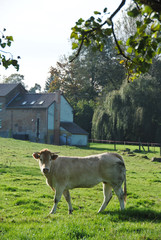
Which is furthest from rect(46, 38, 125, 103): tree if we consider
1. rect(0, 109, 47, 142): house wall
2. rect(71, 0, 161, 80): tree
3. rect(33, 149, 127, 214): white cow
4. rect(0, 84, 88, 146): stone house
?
rect(71, 0, 161, 80): tree

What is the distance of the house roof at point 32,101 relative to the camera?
2245 inches

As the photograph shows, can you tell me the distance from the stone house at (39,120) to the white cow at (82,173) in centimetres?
4591

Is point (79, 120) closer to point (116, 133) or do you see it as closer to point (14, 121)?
point (14, 121)

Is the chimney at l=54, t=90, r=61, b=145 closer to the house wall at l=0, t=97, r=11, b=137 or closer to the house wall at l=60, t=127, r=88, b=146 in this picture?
the house wall at l=60, t=127, r=88, b=146

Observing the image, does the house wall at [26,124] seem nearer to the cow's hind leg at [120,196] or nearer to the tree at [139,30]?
the cow's hind leg at [120,196]

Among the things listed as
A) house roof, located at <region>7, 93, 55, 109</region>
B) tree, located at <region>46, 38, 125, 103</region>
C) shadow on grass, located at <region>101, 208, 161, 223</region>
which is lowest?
shadow on grass, located at <region>101, 208, 161, 223</region>

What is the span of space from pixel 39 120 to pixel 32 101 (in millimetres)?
4491

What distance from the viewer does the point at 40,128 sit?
2203 inches

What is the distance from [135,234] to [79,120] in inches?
2456

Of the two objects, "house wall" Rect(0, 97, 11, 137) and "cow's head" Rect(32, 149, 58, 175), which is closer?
"cow's head" Rect(32, 149, 58, 175)

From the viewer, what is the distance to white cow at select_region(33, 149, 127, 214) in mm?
9312

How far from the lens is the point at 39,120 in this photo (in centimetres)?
5619

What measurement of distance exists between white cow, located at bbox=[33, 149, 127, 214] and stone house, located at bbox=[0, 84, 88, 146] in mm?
45907

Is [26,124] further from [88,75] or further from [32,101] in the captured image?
[88,75]
